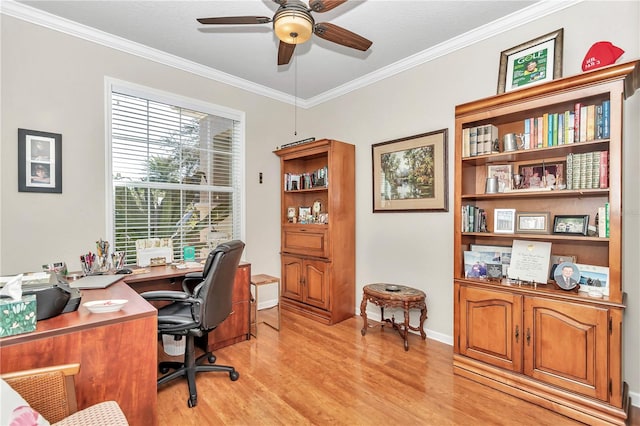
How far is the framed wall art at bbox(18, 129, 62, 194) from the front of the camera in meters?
2.42

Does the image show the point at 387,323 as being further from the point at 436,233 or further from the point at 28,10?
the point at 28,10

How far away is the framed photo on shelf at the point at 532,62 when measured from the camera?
87.4 inches

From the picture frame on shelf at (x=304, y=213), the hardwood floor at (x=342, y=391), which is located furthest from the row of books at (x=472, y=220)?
the picture frame on shelf at (x=304, y=213)

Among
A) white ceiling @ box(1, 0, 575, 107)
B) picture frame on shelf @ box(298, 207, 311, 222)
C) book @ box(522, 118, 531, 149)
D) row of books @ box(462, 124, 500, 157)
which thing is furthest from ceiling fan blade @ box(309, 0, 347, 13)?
picture frame on shelf @ box(298, 207, 311, 222)

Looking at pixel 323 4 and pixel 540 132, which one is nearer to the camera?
pixel 323 4

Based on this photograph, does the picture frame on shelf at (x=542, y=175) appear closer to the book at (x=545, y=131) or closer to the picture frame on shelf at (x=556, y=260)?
the book at (x=545, y=131)

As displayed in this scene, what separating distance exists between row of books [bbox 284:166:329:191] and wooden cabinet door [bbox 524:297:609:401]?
2384mm

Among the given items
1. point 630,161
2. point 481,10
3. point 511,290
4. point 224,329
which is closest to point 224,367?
point 224,329

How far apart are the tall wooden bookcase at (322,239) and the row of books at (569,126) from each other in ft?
6.17

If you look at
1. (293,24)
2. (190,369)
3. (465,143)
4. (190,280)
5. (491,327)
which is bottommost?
(190,369)

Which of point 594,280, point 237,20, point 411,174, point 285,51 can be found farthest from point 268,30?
point 594,280

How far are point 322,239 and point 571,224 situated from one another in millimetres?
2277

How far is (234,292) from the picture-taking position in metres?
2.93

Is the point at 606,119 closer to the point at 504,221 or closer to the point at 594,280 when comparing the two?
the point at 504,221
